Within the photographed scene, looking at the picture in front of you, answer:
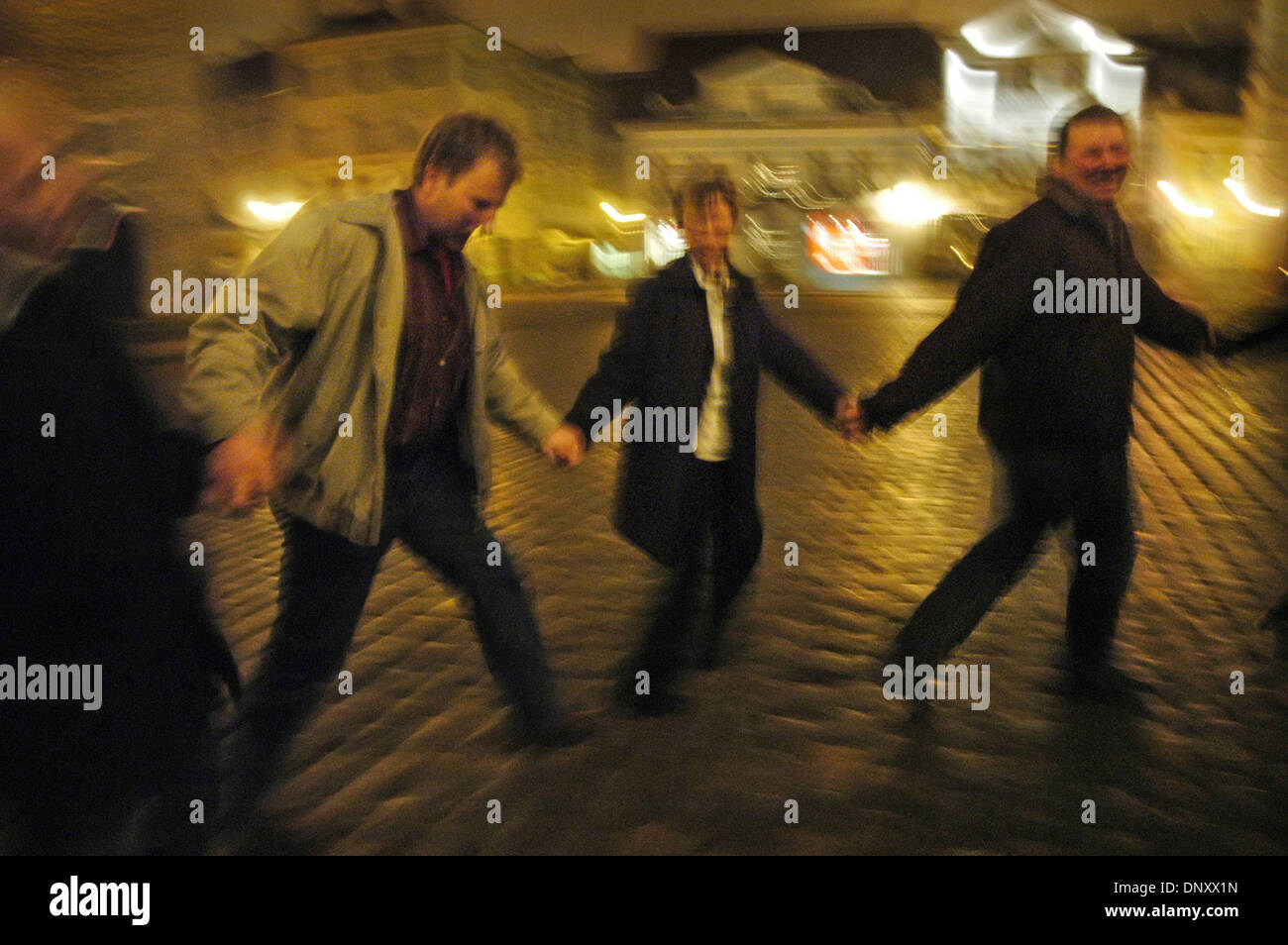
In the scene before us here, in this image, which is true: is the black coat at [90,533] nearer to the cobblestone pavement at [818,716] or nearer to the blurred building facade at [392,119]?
the cobblestone pavement at [818,716]

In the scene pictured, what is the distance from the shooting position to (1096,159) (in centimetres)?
377

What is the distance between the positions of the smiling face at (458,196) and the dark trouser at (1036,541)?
5.69 ft

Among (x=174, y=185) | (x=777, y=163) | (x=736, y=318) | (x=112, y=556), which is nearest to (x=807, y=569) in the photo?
(x=736, y=318)

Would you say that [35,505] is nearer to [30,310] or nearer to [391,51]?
[30,310]

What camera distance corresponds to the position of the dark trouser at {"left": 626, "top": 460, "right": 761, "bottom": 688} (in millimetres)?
3986

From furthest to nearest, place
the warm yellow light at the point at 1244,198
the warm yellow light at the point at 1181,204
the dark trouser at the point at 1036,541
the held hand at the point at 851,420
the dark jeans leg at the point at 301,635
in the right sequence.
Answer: the warm yellow light at the point at 1181,204
the warm yellow light at the point at 1244,198
the held hand at the point at 851,420
the dark trouser at the point at 1036,541
the dark jeans leg at the point at 301,635

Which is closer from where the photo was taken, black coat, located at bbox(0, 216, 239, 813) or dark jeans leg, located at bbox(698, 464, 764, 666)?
black coat, located at bbox(0, 216, 239, 813)

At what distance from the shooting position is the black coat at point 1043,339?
12.3ft

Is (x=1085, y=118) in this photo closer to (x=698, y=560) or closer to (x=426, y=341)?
(x=698, y=560)

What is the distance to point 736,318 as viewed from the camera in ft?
13.1

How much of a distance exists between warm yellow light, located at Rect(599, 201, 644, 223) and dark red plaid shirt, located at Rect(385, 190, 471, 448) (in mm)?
39135

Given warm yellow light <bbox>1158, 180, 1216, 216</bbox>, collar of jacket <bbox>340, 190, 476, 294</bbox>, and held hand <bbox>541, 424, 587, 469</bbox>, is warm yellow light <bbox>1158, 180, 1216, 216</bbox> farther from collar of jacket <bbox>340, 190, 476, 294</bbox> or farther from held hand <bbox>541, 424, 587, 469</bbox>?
collar of jacket <bbox>340, 190, 476, 294</bbox>

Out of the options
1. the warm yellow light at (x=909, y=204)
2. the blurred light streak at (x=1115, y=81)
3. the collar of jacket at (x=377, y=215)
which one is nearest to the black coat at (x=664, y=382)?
the collar of jacket at (x=377, y=215)

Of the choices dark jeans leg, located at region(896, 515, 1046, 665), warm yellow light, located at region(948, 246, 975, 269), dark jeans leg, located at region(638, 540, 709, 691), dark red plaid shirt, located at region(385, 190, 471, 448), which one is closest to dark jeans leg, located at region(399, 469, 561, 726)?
→ dark red plaid shirt, located at region(385, 190, 471, 448)
